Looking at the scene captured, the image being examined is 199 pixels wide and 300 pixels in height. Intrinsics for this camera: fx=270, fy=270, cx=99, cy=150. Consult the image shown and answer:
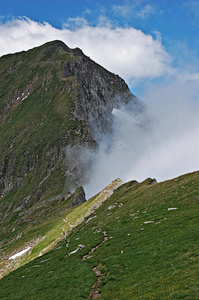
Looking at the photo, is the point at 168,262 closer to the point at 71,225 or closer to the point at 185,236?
the point at 185,236

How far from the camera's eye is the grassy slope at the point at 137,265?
76.8 feet

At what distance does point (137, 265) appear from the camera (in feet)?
102

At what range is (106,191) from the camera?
10825 centimetres

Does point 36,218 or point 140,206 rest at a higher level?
point 36,218

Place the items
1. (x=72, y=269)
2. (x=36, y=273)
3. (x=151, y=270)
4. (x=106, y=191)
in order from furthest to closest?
1. (x=106, y=191)
2. (x=36, y=273)
3. (x=72, y=269)
4. (x=151, y=270)

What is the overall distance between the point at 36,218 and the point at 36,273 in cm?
12013

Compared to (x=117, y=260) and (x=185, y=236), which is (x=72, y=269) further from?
(x=185, y=236)

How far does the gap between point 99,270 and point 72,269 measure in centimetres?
502

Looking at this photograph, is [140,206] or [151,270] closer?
[151,270]

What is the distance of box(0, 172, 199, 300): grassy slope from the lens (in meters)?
23.4

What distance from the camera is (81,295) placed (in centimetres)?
2831

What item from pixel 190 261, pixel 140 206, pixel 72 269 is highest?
pixel 140 206

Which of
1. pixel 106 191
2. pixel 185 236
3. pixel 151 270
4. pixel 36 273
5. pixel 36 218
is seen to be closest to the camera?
pixel 151 270

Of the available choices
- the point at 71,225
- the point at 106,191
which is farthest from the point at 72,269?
the point at 106,191
